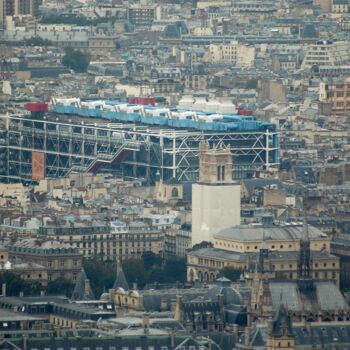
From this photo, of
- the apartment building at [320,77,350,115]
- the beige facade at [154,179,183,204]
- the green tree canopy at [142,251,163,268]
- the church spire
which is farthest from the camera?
the apartment building at [320,77,350,115]

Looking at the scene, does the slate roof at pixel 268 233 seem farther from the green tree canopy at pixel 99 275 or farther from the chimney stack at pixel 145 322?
the chimney stack at pixel 145 322

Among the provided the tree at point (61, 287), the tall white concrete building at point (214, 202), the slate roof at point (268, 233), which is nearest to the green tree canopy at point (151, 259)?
the slate roof at point (268, 233)

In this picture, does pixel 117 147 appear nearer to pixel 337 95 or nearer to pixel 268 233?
pixel 268 233

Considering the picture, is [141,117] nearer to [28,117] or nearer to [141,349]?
[28,117]

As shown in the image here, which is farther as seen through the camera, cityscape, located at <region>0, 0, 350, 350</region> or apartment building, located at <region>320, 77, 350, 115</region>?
apartment building, located at <region>320, 77, 350, 115</region>

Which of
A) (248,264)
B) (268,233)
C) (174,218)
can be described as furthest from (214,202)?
(248,264)

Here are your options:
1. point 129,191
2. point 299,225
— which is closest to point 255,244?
point 299,225

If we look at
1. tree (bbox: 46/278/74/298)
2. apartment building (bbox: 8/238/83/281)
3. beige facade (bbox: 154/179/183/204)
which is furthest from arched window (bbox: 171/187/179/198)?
tree (bbox: 46/278/74/298)

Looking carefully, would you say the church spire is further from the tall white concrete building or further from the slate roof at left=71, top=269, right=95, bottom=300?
the tall white concrete building
